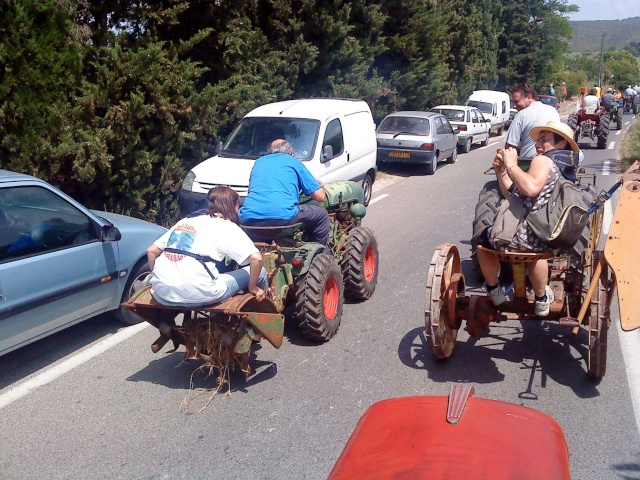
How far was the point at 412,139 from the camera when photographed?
17.3 m

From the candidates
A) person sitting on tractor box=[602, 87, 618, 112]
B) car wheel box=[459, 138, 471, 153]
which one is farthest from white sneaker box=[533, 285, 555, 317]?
person sitting on tractor box=[602, 87, 618, 112]

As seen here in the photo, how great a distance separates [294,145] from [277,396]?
6.42 meters

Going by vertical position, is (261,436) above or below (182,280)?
below

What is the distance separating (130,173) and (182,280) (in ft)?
18.3

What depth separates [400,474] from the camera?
2.08 meters

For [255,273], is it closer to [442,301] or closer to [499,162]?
[442,301]

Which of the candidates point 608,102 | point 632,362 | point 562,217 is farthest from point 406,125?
point 562,217

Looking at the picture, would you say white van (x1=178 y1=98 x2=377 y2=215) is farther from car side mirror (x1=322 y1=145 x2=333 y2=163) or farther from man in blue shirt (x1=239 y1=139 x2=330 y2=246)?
man in blue shirt (x1=239 y1=139 x2=330 y2=246)

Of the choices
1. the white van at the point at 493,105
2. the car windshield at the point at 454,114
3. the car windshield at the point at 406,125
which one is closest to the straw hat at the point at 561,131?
the car windshield at the point at 406,125

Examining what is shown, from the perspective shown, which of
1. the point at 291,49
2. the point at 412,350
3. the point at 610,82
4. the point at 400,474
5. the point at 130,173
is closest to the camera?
the point at 400,474

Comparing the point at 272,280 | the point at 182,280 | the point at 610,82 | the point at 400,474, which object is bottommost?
the point at 610,82

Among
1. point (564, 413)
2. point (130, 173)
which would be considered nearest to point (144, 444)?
point (564, 413)

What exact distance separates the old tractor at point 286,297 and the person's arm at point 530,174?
1.91 meters

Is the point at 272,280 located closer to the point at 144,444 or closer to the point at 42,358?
the point at 144,444
